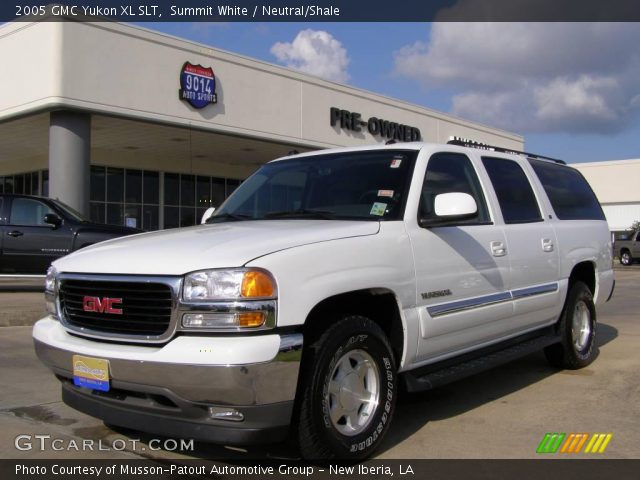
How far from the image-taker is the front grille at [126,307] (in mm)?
3406

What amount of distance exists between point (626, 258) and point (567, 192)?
98.2 feet

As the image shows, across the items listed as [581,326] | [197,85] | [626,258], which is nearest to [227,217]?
[581,326]

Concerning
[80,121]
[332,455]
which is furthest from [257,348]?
[80,121]

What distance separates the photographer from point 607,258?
23.3 feet

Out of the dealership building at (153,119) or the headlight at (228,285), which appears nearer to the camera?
the headlight at (228,285)

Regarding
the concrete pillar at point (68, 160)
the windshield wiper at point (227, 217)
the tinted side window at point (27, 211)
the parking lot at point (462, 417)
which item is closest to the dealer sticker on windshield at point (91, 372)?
the parking lot at point (462, 417)

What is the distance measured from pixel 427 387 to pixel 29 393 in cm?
336

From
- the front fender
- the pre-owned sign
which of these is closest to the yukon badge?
the front fender

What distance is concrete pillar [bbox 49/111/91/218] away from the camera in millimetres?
16797

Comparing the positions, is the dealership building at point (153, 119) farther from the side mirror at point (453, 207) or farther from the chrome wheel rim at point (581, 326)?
the side mirror at point (453, 207)

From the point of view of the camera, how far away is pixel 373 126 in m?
25.0

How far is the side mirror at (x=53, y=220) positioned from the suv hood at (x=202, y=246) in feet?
26.3

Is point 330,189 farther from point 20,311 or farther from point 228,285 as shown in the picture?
point 20,311

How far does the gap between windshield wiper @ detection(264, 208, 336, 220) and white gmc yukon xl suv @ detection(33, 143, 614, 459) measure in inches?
0.6
